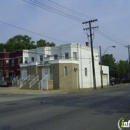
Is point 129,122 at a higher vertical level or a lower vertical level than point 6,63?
lower

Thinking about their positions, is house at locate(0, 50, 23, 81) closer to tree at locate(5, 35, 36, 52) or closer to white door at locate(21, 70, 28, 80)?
white door at locate(21, 70, 28, 80)

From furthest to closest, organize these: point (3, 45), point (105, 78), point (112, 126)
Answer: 1. point (3, 45)
2. point (105, 78)
3. point (112, 126)

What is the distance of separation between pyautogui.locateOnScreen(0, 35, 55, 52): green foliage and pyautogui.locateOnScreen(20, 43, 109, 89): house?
20.4 metres

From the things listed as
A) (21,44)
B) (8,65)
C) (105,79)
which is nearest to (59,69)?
(8,65)

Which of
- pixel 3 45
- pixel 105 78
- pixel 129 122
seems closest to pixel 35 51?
pixel 105 78

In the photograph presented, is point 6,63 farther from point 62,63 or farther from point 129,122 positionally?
point 129,122

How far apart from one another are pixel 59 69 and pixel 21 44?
3282 centimetres

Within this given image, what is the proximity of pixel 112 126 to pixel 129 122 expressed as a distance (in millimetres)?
984

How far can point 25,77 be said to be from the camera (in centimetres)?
4559

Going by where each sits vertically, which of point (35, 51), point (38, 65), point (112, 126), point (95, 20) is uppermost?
point (95, 20)

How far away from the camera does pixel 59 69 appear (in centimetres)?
4091

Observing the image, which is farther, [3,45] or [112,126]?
[3,45]

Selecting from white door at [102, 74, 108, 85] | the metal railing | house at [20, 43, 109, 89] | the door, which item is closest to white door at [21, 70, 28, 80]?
house at [20, 43, 109, 89]

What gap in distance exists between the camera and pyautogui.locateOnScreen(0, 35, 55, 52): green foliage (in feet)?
232
